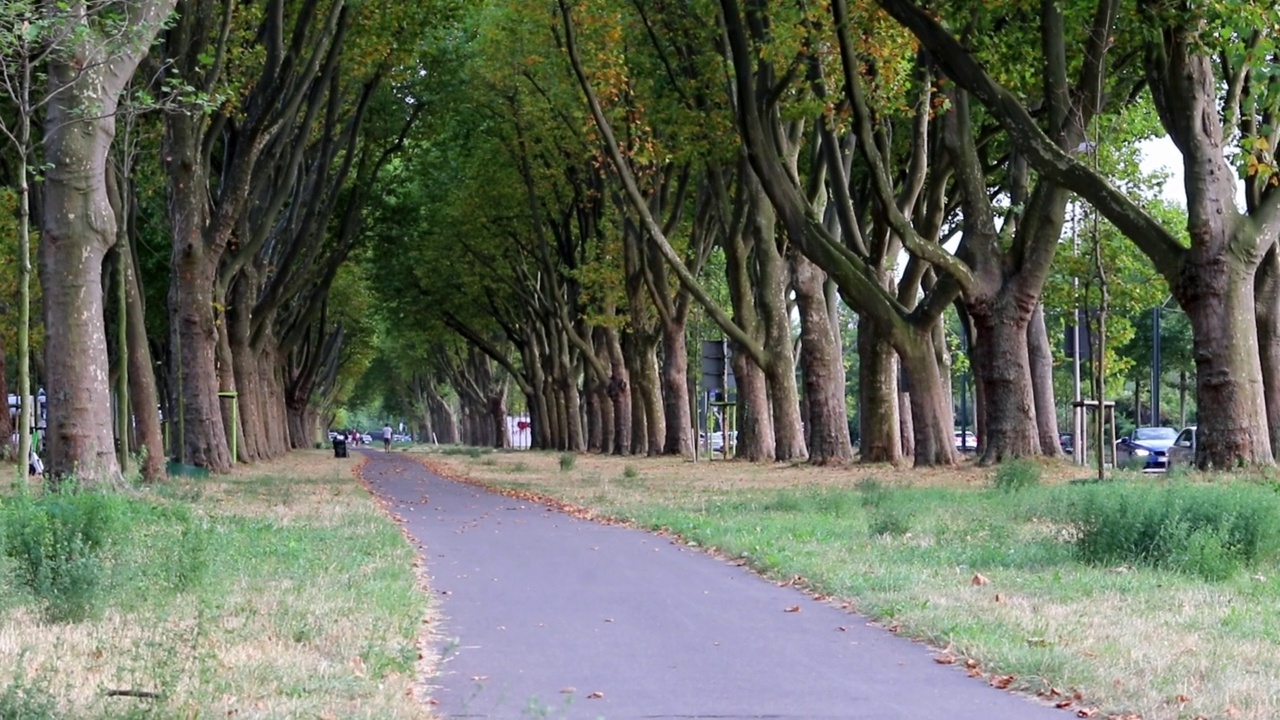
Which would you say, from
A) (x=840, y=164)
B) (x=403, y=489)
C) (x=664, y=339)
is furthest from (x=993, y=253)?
(x=664, y=339)

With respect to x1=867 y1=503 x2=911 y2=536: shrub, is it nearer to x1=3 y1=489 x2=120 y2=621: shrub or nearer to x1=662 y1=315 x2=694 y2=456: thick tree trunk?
x1=3 y1=489 x2=120 y2=621: shrub

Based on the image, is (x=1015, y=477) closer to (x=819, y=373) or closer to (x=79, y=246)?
(x=79, y=246)

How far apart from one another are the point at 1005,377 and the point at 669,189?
727 inches

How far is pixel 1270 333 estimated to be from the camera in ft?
80.0

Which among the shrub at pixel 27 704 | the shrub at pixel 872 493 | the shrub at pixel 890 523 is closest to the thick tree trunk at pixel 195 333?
the shrub at pixel 872 493

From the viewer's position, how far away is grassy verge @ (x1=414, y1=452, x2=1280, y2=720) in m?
7.76

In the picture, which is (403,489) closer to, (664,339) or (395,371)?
(664,339)

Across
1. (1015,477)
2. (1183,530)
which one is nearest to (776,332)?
(1015,477)

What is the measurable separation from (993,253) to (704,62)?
303 inches

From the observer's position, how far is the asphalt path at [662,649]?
739 centimetres

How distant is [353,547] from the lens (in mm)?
14555

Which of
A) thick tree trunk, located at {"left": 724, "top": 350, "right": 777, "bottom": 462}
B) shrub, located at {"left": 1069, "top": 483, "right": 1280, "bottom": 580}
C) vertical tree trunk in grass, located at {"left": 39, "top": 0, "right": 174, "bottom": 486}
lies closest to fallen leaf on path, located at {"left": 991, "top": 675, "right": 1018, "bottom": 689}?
shrub, located at {"left": 1069, "top": 483, "right": 1280, "bottom": 580}

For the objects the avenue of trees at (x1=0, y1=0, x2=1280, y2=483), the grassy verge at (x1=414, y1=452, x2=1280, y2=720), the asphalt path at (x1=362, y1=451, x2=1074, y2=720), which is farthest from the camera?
the avenue of trees at (x1=0, y1=0, x2=1280, y2=483)

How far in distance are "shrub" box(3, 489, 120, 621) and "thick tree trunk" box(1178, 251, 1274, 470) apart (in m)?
13.3
